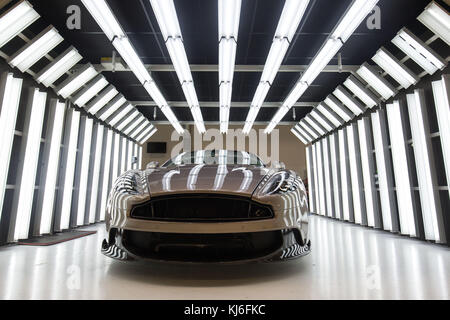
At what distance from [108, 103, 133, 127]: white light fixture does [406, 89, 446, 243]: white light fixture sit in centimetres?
576

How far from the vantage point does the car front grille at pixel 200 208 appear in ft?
5.49

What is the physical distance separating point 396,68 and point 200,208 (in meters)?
3.79

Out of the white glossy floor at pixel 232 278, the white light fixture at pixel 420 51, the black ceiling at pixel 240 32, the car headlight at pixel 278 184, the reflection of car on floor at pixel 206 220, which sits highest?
the black ceiling at pixel 240 32

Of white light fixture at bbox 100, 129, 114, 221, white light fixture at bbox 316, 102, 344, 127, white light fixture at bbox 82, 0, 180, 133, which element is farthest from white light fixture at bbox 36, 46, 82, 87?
white light fixture at bbox 316, 102, 344, 127

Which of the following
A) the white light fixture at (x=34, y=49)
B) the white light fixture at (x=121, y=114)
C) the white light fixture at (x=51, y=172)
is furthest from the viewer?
the white light fixture at (x=121, y=114)

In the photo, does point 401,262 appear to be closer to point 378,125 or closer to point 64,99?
point 378,125

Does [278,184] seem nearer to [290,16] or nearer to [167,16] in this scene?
[290,16]

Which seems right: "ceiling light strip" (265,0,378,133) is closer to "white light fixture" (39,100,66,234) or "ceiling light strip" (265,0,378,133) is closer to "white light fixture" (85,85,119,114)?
"white light fixture" (85,85,119,114)

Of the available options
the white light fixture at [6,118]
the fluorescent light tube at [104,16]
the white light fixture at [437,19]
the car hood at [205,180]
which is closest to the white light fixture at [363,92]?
the white light fixture at [437,19]

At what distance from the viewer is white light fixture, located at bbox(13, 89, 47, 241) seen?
11.2 feet

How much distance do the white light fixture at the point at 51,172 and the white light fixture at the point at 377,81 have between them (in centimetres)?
505

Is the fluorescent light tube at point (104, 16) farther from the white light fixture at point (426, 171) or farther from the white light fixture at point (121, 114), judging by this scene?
the white light fixture at point (426, 171)

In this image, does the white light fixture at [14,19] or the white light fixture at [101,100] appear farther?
the white light fixture at [101,100]
